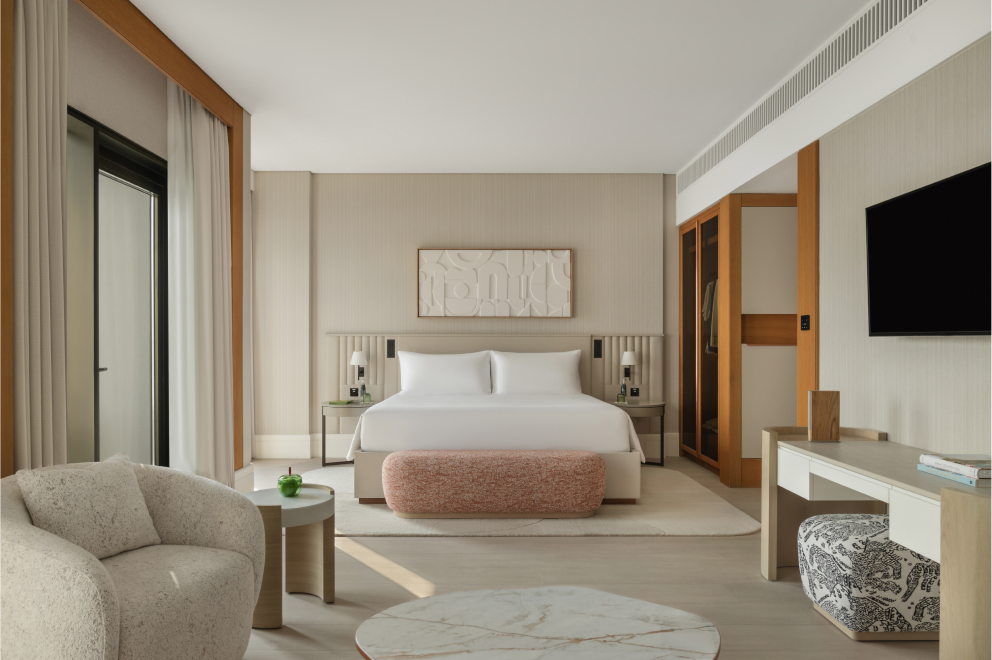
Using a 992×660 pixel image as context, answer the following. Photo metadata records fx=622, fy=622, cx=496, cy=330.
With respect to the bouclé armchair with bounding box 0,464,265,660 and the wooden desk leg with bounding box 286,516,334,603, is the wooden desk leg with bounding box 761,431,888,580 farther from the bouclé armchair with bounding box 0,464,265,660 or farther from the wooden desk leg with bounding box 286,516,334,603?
the bouclé armchair with bounding box 0,464,265,660

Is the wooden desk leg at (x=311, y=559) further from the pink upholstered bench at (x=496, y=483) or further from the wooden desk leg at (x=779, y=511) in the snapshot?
the wooden desk leg at (x=779, y=511)

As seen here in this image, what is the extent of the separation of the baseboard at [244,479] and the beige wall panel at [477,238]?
5.32ft

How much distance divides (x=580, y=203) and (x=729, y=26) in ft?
9.54

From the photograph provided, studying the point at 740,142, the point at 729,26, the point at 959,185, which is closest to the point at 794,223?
the point at 740,142

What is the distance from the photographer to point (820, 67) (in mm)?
3350

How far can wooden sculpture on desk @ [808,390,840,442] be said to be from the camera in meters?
2.80

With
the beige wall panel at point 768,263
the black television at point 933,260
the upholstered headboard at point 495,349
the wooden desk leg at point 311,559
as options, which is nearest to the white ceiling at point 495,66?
the beige wall panel at point 768,263

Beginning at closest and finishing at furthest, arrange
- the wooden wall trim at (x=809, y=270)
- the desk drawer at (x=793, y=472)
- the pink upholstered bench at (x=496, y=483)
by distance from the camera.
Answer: the desk drawer at (x=793, y=472) → the wooden wall trim at (x=809, y=270) → the pink upholstered bench at (x=496, y=483)

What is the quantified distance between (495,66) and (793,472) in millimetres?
2648

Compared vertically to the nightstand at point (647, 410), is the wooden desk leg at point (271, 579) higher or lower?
lower

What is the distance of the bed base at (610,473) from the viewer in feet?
13.6

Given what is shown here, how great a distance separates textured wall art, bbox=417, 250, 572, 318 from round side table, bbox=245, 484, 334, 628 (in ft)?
10.6

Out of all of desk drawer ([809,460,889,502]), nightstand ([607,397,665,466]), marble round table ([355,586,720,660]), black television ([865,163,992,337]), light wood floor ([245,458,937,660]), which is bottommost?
light wood floor ([245,458,937,660])

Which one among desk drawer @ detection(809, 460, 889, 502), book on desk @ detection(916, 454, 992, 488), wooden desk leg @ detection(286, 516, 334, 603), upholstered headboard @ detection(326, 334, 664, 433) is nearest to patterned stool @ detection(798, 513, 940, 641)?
desk drawer @ detection(809, 460, 889, 502)
